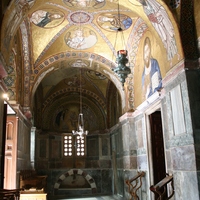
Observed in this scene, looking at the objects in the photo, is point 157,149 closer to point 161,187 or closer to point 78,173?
point 161,187

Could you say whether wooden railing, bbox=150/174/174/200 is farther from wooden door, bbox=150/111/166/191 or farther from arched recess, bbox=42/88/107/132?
arched recess, bbox=42/88/107/132

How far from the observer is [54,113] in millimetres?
17906

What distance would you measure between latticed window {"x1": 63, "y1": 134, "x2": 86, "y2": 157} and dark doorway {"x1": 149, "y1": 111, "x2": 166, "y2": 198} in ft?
29.8

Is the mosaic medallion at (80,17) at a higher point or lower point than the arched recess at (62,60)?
higher

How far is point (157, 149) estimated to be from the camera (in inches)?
360

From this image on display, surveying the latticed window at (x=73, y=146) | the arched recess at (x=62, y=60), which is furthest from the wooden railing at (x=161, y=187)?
the latticed window at (x=73, y=146)

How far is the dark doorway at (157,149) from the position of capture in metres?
9.02

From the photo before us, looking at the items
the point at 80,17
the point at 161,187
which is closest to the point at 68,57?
the point at 80,17

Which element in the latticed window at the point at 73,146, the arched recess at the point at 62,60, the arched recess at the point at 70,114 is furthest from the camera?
the latticed window at the point at 73,146

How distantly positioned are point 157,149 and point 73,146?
9.54m

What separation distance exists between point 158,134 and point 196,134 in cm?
395

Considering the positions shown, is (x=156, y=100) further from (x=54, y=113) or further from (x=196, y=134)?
(x=54, y=113)

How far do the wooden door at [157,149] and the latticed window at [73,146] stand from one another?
9.10 m

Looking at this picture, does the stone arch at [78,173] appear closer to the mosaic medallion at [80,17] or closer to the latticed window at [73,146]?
the latticed window at [73,146]
